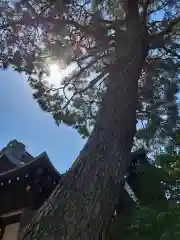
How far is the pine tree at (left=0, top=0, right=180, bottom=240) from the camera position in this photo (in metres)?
3.79

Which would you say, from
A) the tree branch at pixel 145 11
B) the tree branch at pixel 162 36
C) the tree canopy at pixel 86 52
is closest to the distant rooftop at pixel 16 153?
the tree canopy at pixel 86 52

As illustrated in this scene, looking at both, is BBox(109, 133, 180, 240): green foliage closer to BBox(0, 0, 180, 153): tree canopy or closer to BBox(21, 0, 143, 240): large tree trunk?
BBox(21, 0, 143, 240): large tree trunk

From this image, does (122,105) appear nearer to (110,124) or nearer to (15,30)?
(110,124)

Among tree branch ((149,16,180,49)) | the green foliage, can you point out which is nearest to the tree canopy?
tree branch ((149,16,180,49))

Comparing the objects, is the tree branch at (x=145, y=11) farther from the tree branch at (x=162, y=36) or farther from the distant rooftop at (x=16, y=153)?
the distant rooftop at (x=16, y=153)

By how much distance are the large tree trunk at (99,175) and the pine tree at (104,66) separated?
0.01 meters

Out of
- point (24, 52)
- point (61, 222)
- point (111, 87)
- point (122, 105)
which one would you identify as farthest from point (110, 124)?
point (24, 52)

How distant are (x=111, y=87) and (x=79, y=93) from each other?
109 inches

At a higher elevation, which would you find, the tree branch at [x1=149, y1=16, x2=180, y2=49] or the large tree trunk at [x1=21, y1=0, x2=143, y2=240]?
the tree branch at [x1=149, y1=16, x2=180, y2=49]

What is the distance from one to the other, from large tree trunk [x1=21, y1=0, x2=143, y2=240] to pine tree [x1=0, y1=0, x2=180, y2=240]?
0.01 m

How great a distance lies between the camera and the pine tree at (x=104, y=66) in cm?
379

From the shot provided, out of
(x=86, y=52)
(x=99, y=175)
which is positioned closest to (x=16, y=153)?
(x=86, y=52)

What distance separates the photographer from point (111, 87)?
479 centimetres

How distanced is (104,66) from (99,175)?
3.80m
